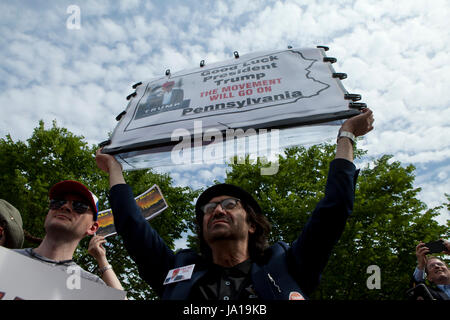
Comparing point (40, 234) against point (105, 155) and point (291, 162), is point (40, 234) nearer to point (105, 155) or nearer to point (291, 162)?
point (291, 162)

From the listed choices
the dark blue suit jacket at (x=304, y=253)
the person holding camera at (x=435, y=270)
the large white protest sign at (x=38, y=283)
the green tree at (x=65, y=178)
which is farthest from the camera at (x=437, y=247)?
the green tree at (x=65, y=178)

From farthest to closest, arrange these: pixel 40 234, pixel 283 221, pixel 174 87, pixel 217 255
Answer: pixel 40 234 < pixel 283 221 < pixel 174 87 < pixel 217 255

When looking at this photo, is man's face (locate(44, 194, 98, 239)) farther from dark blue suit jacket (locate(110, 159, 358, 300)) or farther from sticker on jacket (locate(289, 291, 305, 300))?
sticker on jacket (locate(289, 291, 305, 300))

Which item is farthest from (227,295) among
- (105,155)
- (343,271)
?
(343,271)

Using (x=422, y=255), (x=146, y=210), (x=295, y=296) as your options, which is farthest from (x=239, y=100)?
(x=422, y=255)

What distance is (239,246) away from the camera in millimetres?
2035

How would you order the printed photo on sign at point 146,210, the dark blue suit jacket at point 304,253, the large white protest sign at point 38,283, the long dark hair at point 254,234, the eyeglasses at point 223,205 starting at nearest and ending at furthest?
the large white protest sign at point 38,283
the dark blue suit jacket at point 304,253
the eyeglasses at point 223,205
the long dark hair at point 254,234
the printed photo on sign at point 146,210

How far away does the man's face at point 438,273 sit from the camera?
13.8ft

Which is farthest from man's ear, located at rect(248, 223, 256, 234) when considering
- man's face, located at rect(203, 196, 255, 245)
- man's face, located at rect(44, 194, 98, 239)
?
man's face, located at rect(44, 194, 98, 239)

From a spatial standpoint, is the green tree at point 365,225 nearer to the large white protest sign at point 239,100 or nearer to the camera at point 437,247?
the camera at point 437,247

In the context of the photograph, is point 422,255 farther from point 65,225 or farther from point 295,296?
point 65,225

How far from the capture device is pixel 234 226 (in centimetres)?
204

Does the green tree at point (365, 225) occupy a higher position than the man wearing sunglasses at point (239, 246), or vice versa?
the green tree at point (365, 225)

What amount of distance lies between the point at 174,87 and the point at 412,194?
1174 cm
